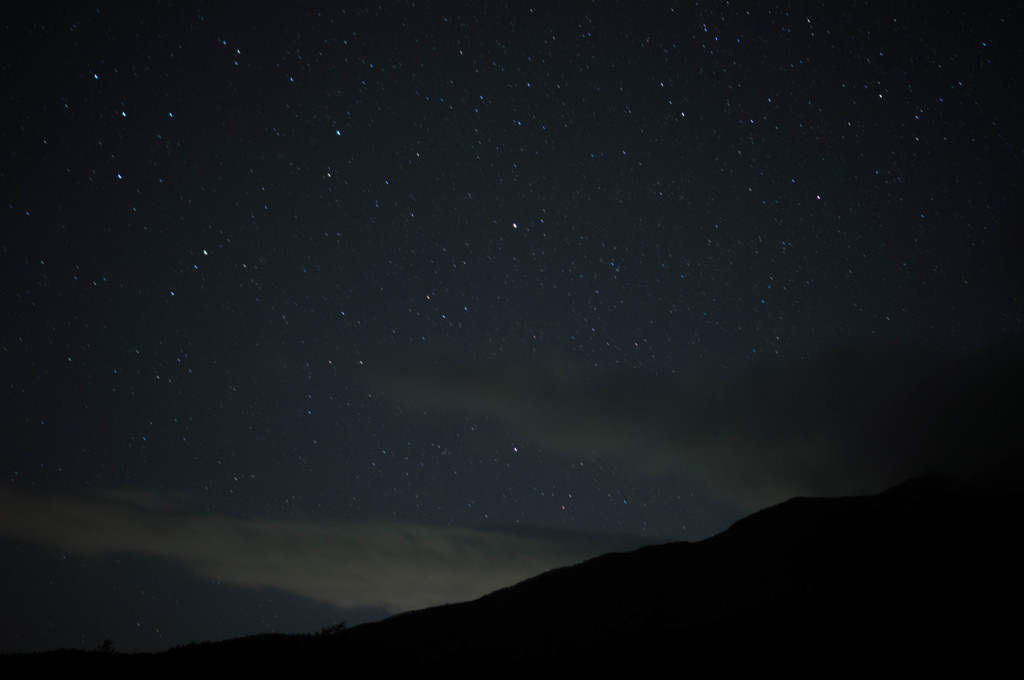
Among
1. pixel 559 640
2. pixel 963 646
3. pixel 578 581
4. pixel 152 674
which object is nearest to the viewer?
pixel 152 674

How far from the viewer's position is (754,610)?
3431 centimetres

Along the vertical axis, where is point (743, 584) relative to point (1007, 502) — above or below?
below

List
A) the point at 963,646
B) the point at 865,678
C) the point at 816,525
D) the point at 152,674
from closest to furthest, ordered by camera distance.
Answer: the point at 152,674, the point at 865,678, the point at 963,646, the point at 816,525

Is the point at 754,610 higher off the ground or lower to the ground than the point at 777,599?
lower

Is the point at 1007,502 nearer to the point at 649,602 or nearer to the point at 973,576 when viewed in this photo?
the point at 973,576

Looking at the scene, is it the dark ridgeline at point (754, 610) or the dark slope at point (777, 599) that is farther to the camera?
the dark slope at point (777, 599)

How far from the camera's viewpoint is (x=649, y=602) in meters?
37.6

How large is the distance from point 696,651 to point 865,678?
707cm

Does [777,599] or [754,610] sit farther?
[777,599]

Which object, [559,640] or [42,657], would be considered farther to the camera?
[559,640]

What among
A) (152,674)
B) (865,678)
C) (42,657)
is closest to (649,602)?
(865,678)

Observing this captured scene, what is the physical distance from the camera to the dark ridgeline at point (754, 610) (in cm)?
2772

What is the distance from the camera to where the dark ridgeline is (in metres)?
27.7

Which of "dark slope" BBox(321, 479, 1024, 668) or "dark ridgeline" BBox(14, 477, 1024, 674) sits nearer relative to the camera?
"dark ridgeline" BBox(14, 477, 1024, 674)
